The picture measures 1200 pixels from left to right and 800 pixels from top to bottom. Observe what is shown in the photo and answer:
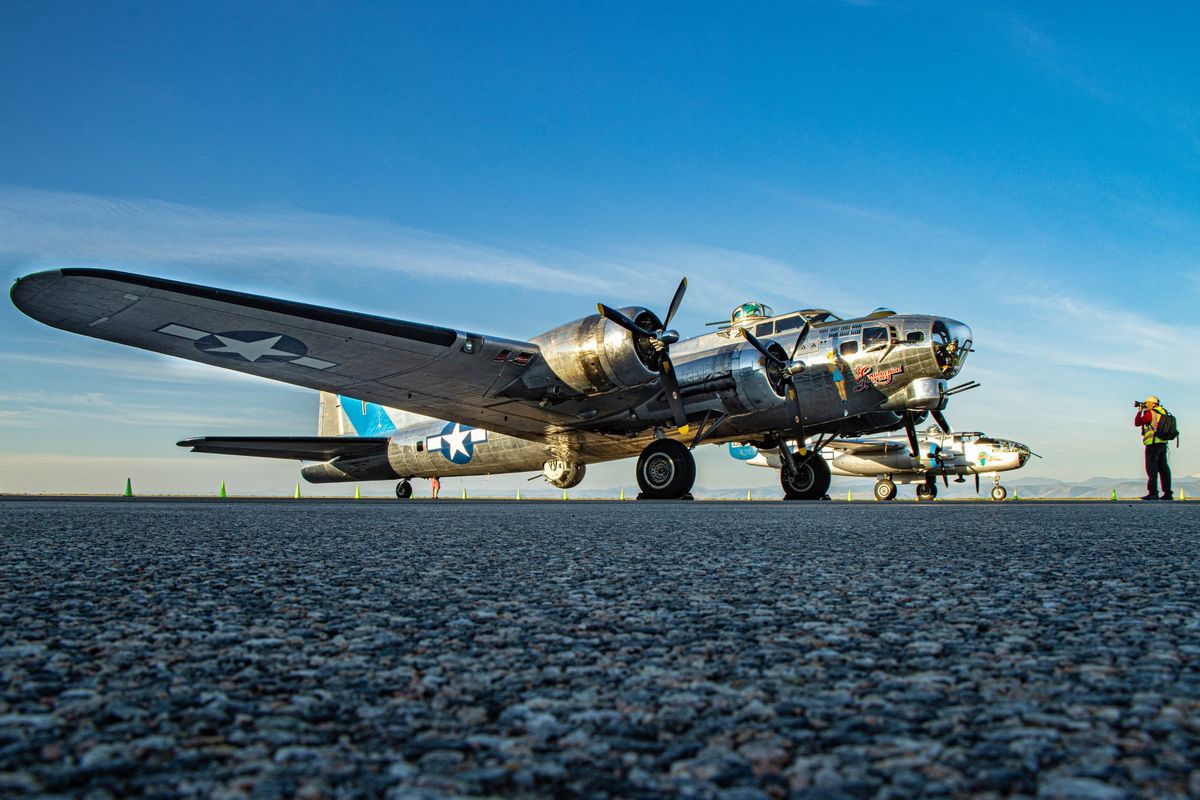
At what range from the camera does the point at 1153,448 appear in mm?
14852

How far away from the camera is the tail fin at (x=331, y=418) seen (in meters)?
24.4

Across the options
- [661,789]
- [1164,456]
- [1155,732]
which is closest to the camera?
[661,789]

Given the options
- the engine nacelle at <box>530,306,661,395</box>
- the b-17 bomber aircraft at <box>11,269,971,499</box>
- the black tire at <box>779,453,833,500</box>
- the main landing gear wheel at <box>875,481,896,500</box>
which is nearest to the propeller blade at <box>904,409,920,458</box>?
the b-17 bomber aircraft at <box>11,269,971,499</box>

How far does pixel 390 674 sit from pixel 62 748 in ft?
1.53

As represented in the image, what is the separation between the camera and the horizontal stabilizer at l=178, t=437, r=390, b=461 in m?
18.7

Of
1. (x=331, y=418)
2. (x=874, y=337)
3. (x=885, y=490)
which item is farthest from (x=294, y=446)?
(x=885, y=490)

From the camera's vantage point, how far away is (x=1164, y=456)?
1470 centimetres

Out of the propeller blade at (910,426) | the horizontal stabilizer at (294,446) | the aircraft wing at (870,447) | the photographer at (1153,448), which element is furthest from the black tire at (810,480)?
the aircraft wing at (870,447)

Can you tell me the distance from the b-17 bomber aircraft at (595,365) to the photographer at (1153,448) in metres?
3.67

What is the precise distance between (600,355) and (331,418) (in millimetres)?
15794

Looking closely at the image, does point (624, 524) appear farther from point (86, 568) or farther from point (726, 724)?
point (726, 724)

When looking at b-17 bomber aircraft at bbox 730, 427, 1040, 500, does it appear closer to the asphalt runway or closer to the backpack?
the backpack

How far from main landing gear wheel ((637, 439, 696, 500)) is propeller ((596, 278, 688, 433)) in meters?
0.52

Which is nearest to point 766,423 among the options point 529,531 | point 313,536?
point 529,531
